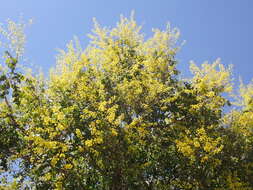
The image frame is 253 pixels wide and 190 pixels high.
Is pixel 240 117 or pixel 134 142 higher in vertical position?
pixel 240 117

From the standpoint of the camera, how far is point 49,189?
10.4 meters

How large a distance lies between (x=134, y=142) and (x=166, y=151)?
161 cm

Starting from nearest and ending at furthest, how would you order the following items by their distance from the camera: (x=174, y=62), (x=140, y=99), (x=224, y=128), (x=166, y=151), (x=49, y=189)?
(x=49, y=189)
(x=166, y=151)
(x=140, y=99)
(x=224, y=128)
(x=174, y=62)

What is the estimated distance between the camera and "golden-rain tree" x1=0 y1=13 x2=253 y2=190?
941 centimetres

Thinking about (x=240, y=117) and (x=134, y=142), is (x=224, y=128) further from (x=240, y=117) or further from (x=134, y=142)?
(x=134, y=142)

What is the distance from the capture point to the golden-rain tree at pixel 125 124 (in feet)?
30.9

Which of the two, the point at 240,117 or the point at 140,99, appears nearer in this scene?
the point at 140,99

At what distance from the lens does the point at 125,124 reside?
11.8 meters

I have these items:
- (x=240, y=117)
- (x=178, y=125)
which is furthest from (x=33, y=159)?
(x=240, y=117)

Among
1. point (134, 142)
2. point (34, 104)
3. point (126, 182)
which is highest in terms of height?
point (34, 104)

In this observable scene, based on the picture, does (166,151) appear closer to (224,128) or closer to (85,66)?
(224,128)

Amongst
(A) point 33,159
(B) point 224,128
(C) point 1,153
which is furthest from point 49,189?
(B) point 224,128

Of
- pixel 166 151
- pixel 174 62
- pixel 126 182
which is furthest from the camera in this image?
pixel 174 62

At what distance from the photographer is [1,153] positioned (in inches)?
386
